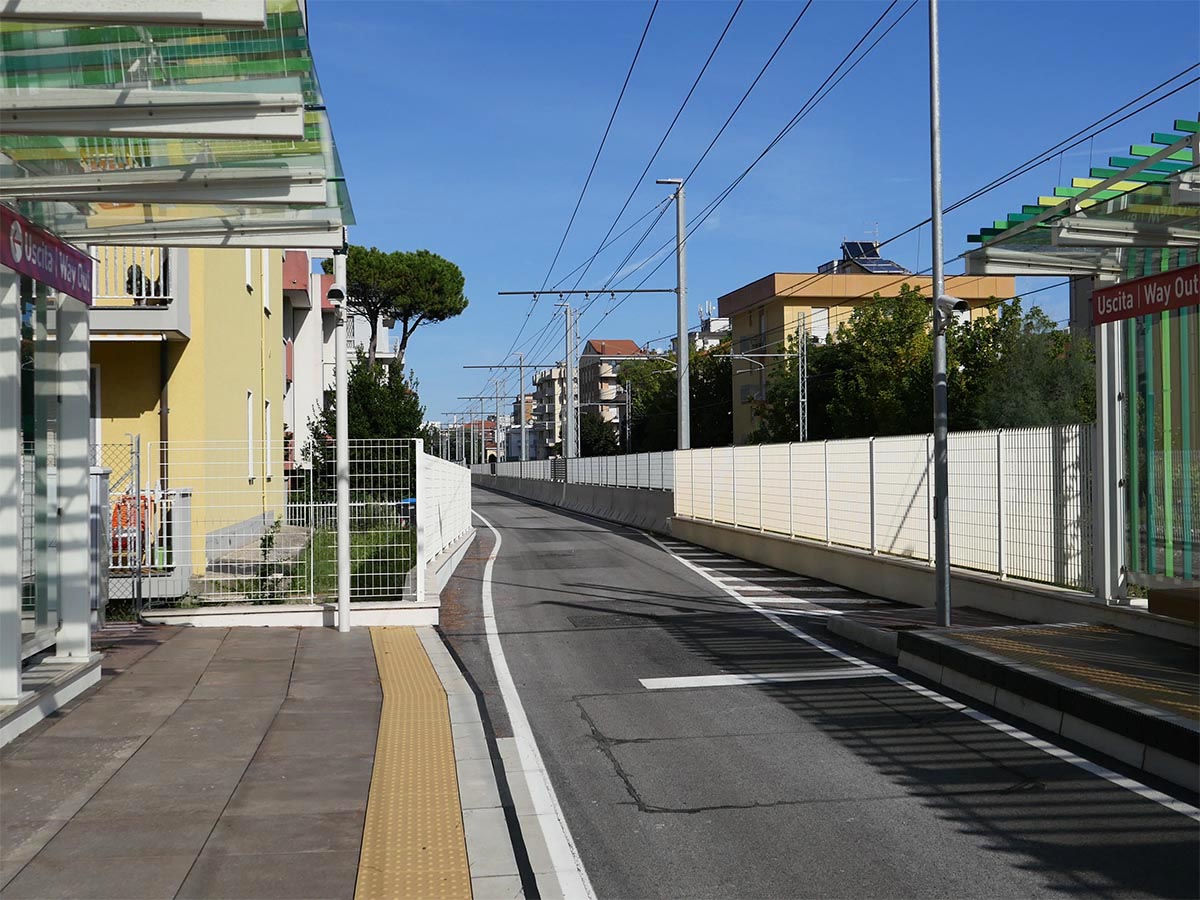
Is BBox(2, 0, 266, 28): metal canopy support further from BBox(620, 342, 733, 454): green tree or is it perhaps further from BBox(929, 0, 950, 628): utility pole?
BBox(620, 342, 733, 454): green tree

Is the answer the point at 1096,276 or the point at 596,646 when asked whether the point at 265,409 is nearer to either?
the point at 596,646

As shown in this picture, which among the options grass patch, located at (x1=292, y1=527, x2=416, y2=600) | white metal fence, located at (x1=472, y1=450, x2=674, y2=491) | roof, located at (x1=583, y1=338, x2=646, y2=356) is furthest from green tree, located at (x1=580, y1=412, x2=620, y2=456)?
grass patch, located at (x1=292, y1=527, x2=416, y2=600)

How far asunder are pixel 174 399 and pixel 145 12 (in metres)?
12.8

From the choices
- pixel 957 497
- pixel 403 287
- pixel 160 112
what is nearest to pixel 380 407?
pixel 957 497

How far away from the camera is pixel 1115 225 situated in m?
10.0

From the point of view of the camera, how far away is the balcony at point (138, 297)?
1612 cm

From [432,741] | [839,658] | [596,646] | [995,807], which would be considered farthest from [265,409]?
[995,807]

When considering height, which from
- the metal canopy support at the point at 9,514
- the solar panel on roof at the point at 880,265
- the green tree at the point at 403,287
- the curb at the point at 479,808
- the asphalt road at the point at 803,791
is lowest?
the asphalt road at the point at 803,791

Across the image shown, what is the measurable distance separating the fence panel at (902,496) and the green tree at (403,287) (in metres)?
49.3

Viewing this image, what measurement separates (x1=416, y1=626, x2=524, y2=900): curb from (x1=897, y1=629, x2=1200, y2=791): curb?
12.3ft

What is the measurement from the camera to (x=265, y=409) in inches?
1094

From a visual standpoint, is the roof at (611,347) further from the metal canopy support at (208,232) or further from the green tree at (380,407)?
the metal canopy support at (208,232)

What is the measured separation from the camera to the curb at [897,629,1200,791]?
6758mm

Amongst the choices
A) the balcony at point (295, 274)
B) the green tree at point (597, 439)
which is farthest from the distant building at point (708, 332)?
the balcony at point (295, 274)
